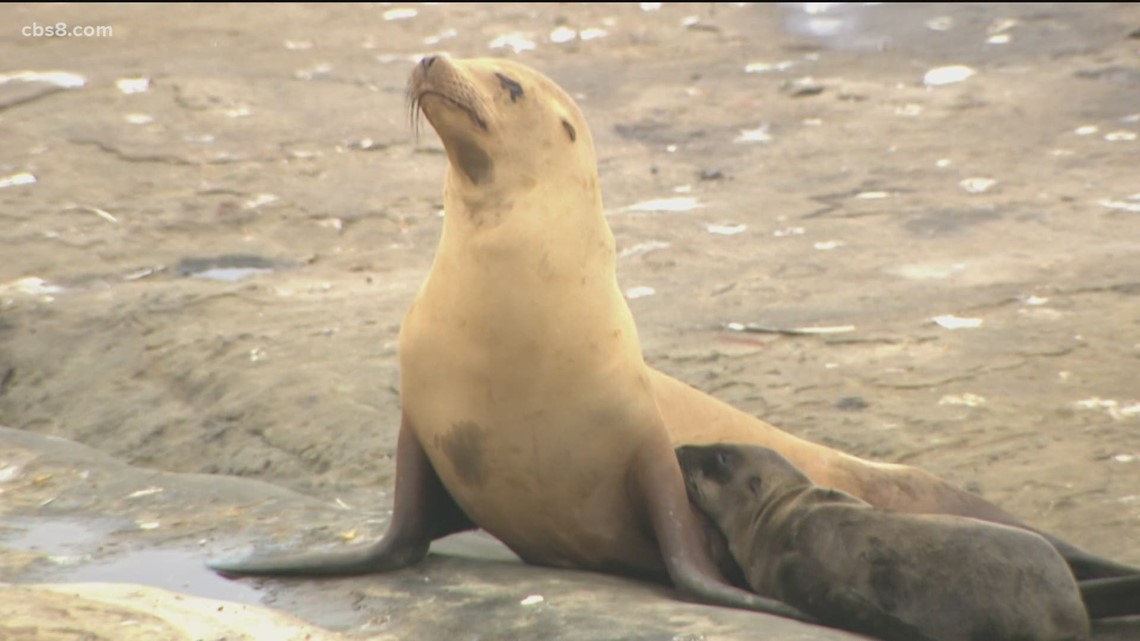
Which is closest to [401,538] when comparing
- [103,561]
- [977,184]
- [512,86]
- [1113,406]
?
[103,561]

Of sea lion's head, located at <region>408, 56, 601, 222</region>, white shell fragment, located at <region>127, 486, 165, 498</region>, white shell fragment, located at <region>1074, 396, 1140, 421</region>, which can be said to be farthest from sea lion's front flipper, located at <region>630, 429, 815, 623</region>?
white shell fragment, located at <region>1074, 396, 1140, 421</region>

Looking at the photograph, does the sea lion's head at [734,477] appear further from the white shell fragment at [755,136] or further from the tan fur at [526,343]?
the white shell fragment at [755,136]

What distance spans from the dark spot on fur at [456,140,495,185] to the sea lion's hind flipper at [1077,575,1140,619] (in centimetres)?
170

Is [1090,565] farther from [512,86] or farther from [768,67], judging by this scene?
[768,67]

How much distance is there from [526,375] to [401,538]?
0.56 meters

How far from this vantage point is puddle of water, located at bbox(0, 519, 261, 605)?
4383mm

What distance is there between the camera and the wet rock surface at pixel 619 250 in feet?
17.0

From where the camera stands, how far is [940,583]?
398cm

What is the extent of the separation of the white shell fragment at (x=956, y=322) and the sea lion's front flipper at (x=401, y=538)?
2.54 meters

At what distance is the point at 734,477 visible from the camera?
461cm

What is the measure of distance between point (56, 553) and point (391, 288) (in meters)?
2.88

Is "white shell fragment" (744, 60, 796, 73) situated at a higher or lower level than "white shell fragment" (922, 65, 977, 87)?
higher

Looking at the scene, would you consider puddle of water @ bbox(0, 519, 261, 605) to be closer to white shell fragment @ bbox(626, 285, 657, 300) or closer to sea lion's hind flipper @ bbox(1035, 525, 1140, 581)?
sea lion's hind flipper @ bbox(1035, 525, 1140, 581)

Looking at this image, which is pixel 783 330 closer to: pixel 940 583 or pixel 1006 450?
pixel 1006 450
